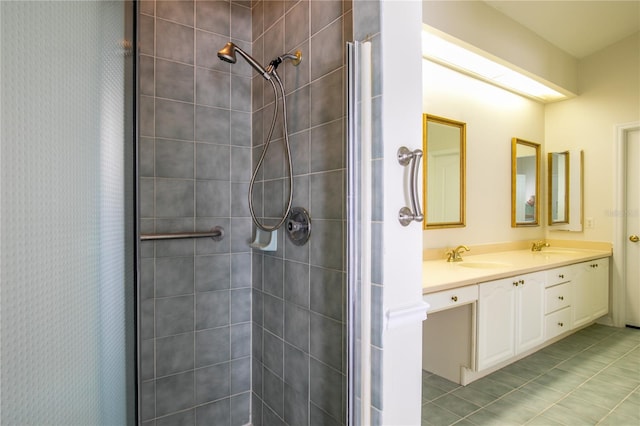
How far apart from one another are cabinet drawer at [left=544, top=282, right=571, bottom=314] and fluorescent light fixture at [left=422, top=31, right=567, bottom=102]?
181 cm

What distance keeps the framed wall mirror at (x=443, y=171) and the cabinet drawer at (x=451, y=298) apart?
2.01 feet

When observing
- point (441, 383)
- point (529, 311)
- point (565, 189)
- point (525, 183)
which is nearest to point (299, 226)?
point (441, 383)

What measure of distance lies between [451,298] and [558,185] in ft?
8.85

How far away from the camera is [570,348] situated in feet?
9.23

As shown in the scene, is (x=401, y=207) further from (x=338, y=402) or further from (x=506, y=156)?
(x=506, y=156)

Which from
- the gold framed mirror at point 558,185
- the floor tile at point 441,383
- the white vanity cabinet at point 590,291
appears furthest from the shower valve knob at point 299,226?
the gold framed mirror at point 558,185

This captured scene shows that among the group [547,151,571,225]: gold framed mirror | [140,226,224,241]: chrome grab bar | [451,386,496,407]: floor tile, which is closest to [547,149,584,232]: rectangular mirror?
[547,151,571,225]: gold framed mirror

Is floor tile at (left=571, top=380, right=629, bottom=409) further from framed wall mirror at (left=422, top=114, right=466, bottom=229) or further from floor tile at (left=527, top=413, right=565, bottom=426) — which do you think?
framed wall mirror at (left=422, top=114, right=466, bottom=229)

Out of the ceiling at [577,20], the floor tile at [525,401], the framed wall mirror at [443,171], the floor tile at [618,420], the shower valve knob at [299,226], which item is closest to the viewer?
the shower valve knob at [299,226]

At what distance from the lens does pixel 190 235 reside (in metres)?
1.63

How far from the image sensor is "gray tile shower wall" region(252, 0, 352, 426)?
1.25 m

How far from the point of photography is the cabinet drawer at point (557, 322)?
2.53 meters

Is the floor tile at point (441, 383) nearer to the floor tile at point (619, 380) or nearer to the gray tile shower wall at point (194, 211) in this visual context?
the floor tile at point (619, 380)

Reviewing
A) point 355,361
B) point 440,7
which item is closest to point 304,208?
point 355,361
